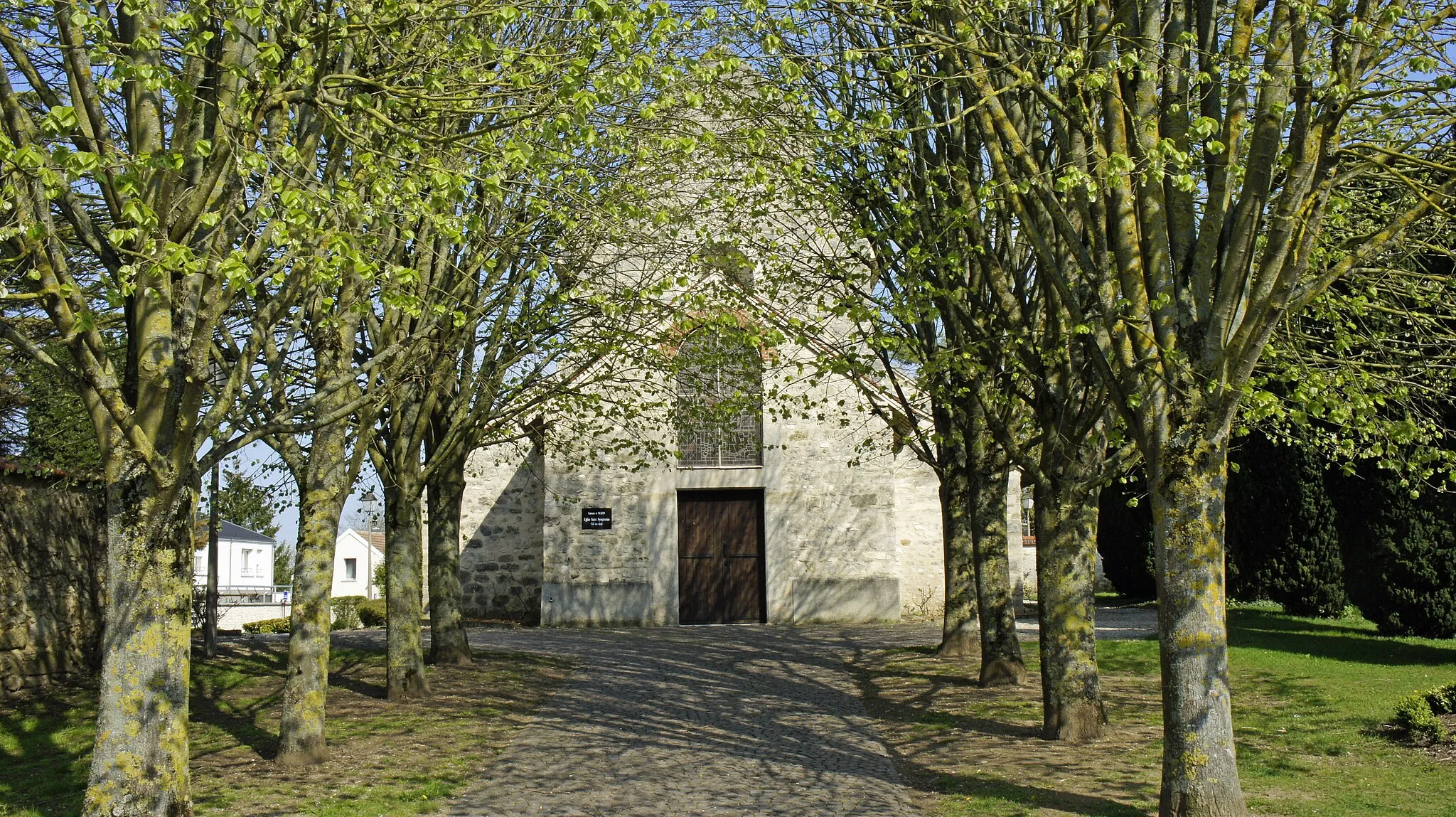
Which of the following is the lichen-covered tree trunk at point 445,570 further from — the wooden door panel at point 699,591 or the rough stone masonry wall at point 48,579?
the wooden door panel at point 699,591

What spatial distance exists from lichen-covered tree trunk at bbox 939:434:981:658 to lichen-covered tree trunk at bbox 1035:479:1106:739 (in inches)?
170

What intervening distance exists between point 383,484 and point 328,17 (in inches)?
247

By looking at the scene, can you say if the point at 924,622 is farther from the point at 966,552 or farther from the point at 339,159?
the point at 339,159

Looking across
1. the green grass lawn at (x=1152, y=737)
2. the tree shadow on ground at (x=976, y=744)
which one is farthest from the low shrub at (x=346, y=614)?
the tree shadow on ground at (x=976, y=744)

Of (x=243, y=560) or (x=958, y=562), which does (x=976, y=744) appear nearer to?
(x=958, y=562)

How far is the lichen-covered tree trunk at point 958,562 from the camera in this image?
1364 centimetres

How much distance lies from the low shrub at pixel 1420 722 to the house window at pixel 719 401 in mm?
5878

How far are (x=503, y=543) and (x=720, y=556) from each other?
4.46 metres

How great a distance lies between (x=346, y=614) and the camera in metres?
23.6

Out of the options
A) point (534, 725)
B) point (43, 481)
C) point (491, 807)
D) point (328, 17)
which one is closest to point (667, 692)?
point (534, 725)

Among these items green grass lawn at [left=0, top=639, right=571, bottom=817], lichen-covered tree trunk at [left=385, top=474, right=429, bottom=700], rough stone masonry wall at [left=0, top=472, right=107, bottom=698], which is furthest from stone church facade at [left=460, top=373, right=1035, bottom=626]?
lichen-covered tree trunk at [left=385, top=474, right=429, bottom=700]

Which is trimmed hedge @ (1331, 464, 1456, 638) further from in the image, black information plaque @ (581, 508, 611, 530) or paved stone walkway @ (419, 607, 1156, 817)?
black information plaque @ (581, 508, 611, 530)

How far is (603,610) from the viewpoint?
19969mm

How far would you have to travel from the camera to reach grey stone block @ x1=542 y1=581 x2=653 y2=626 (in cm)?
1995
